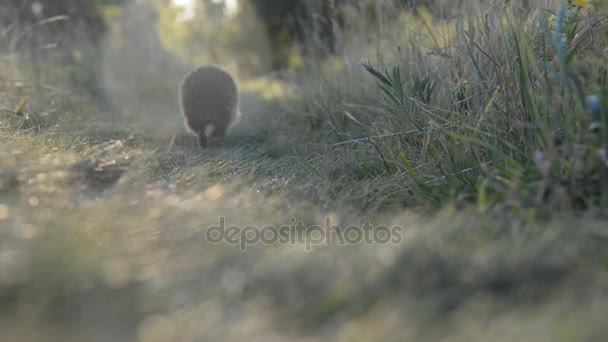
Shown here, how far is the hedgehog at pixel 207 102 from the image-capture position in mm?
4027

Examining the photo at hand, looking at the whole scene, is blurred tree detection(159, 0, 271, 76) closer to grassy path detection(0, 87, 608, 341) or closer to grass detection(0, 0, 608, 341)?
grass detection(0, 0, 608, 341)

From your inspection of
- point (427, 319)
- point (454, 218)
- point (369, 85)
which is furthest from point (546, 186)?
point (369, 85)

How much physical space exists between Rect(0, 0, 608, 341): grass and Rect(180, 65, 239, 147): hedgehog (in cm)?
142

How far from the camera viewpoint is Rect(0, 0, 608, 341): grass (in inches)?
46.5

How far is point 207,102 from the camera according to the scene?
4031mm

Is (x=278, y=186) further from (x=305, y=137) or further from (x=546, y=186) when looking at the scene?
(x=305, y=137)

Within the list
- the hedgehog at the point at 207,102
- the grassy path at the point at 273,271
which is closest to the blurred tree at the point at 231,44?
the hedgehog at the point at 207,102

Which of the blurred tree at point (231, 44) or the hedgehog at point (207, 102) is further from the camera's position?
the blurred tree at point (231, 44)

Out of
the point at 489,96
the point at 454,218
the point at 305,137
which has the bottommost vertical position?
the point at 305,137

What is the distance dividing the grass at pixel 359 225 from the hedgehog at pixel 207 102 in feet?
4.66

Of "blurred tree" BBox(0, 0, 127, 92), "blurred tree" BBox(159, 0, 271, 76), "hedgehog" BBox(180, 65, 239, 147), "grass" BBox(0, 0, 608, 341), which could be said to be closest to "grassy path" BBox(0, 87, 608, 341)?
"grass" BBox(0, 0, 608, 341)

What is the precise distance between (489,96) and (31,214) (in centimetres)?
194

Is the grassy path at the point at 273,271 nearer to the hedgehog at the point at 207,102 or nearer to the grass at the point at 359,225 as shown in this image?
the grass at the point at 359,225

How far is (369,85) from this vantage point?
3.46 metres
